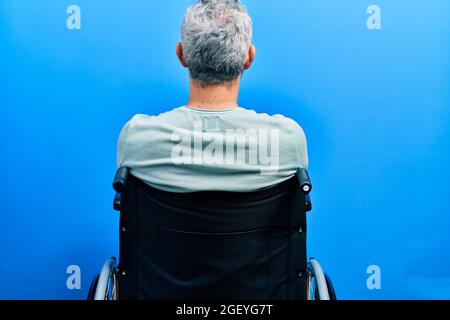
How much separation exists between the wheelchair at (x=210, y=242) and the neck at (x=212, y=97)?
21 centimetres

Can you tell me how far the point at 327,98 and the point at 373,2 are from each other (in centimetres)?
37

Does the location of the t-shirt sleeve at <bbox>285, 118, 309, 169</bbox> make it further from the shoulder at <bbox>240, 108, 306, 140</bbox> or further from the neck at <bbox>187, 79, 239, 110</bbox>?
the neck at <bbox>187, 79, 239, 110</bbox>

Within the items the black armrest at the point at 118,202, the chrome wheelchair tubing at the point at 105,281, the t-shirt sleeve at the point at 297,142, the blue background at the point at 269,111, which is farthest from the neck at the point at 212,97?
the blue background at the point at 269,111

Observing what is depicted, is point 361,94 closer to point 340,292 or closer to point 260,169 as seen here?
point 340,292

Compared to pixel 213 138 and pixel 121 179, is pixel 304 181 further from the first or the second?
pixel 121 179

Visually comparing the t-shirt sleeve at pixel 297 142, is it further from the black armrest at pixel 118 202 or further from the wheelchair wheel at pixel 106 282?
the wheelchair wheel at pixel 106 282

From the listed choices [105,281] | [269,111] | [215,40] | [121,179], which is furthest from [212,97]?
[269,111]

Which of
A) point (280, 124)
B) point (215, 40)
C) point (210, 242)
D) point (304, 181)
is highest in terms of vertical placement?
point (215, 40)

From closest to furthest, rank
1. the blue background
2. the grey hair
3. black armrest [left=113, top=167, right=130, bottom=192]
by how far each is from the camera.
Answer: black armrest [left=113, top=167, right=130, bottom=192]
the grey hair
the blue background

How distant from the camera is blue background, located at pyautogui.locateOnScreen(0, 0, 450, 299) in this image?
1781mm

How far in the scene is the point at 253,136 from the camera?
1.02 m

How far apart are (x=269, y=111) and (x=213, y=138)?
862 mm

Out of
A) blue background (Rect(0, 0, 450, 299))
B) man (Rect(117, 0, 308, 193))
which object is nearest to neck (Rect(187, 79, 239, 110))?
man (Rect(117, 0, 308, 193))

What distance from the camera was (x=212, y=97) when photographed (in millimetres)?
1116
